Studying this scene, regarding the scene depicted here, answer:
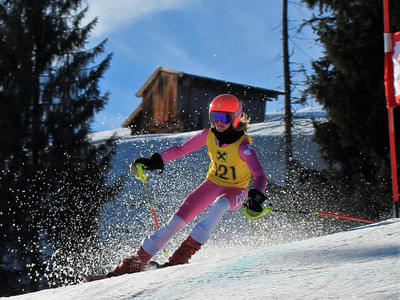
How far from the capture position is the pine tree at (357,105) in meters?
10.4

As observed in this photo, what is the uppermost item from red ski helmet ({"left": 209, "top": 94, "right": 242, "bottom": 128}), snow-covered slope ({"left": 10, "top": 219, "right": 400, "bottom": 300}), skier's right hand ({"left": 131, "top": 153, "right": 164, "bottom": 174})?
red ski helmet ({"left": 209, "top": 94, "right": 242, "bottom": 128})

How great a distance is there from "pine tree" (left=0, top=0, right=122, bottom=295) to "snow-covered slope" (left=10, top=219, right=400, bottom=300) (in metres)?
6.88

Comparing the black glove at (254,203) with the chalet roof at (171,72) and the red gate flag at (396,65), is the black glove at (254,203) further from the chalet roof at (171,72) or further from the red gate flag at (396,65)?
the chalet roof at (171,72)

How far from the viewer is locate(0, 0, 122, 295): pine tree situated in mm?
9539

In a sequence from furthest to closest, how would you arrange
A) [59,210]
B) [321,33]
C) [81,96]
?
1. [321,33]
2. [81,96]
3. [59,210]

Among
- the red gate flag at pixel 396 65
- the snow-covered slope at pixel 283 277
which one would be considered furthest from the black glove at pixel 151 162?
the red gate flag at pixel 396 65

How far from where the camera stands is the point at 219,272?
2.86 m

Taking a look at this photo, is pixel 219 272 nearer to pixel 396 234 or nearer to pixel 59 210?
pixel 396 234

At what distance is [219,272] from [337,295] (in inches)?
33.2

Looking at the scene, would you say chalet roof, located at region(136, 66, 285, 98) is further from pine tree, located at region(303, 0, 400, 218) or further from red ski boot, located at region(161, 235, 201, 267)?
red ski boot, located at region(161, 235, 201, 267)

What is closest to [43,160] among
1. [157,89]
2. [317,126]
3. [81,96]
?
[81,96]

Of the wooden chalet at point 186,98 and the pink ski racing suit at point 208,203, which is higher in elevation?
the wooden chalet at point 186,98

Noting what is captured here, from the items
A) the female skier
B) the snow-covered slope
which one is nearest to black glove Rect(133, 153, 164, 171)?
the female skier

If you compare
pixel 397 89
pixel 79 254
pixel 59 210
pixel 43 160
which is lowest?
pixel 79 254
